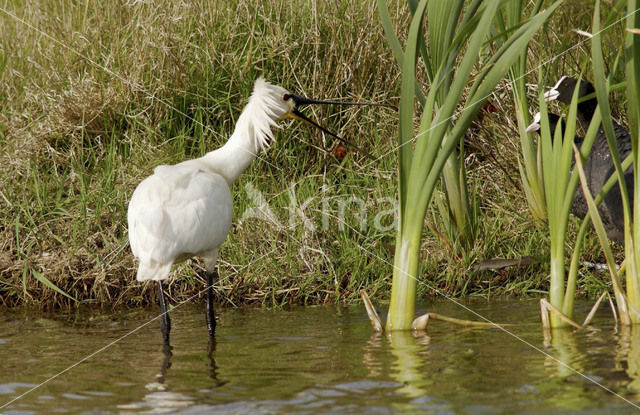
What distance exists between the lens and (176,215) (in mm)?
4566

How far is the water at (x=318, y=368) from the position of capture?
322cm

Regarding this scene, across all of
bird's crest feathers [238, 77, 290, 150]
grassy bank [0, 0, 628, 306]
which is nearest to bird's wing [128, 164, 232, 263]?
bird's crest feathers [238, 77, 290, 150]

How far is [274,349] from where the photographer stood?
417 centimetres

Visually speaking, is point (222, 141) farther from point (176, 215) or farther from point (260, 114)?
point (176, 215)

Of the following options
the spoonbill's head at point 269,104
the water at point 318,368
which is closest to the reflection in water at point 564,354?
the water at point 318,368

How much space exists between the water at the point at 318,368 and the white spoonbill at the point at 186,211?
377 mm

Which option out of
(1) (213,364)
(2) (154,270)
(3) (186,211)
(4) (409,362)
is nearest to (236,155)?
(3) (186,211)

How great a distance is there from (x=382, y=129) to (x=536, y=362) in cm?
313

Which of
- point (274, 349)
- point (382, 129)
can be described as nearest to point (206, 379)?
point (274, 349)

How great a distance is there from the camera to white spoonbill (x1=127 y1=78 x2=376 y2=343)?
14.8 feet

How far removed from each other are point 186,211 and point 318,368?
4.06 ft

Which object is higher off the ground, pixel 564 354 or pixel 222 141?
pixel 222 141

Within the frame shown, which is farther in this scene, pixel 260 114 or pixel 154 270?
pixel 260 114

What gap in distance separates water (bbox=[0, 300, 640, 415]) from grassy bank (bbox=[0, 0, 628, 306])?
50 centimetres
